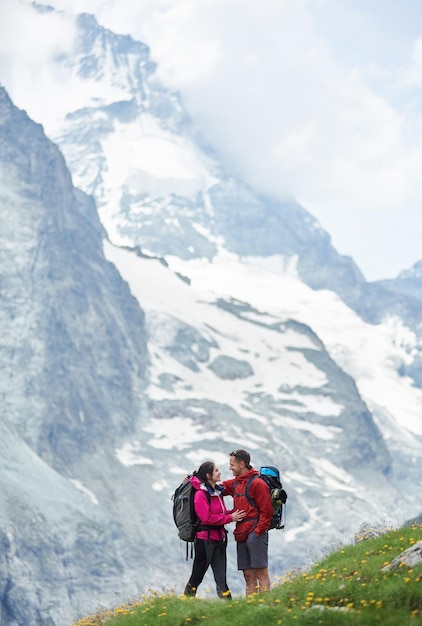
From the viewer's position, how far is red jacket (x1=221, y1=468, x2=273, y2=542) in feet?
71.6

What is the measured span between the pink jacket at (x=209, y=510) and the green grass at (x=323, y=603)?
1.49 meters

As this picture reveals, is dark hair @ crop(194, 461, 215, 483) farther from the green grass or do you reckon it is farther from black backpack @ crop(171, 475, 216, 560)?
the green grass

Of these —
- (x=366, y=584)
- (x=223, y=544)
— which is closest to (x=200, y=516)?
(x=223, y=544)

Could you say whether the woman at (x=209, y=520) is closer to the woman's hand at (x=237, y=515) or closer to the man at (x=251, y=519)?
the woman's hand at (x=237, y=515)

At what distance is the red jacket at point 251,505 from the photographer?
71.6ft

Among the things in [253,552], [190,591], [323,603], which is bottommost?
[323,603]

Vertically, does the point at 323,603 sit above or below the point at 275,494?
below

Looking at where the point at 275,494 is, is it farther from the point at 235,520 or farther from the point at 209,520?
the point at 209,520

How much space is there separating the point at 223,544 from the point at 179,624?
334cm

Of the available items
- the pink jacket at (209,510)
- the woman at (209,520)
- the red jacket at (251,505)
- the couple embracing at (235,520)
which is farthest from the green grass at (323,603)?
the pink jacket at (209,510)

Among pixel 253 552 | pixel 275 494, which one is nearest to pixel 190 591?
pixel 253 552

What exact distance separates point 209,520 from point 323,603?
3.47 m

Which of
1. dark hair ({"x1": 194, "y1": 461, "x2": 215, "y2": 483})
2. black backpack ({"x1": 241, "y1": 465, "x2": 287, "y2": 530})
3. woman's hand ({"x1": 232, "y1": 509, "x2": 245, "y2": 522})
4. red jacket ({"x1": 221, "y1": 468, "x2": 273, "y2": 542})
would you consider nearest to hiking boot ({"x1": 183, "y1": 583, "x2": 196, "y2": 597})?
red jacket ({"x1": 221, "y1": 468, "x2": 273, "y2": 542})

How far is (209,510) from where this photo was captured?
21.8 metres
